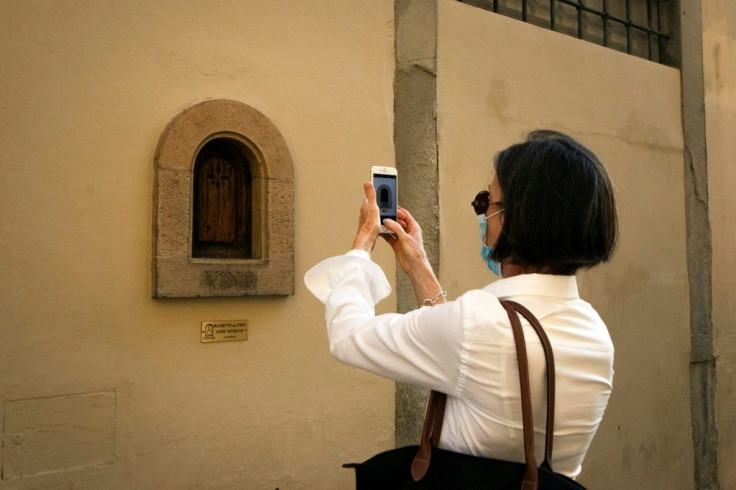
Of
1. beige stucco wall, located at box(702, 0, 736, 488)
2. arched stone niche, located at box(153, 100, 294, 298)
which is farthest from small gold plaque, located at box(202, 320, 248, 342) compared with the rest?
beige stucco wall, located at box(702, 0, 736, 488)

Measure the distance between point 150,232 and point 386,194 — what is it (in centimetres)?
150

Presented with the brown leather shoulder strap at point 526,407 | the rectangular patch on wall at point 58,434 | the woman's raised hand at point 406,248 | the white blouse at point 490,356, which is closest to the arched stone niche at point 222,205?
the rectangular patch on wall at point 58,434

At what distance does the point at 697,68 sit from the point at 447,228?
3.22 meters

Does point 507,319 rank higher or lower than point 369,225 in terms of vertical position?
lower

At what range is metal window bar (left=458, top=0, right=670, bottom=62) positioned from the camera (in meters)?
5.14

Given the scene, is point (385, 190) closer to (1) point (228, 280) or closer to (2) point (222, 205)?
(1) point (228, 280)

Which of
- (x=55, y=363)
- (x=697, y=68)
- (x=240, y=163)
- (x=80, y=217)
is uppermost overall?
(x=697, y=68)

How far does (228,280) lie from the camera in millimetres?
3383

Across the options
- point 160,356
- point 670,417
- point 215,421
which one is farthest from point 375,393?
point 670,417

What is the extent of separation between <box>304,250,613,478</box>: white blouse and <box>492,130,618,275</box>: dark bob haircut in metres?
0.06

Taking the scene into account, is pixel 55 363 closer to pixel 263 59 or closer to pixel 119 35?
pixel 119 35

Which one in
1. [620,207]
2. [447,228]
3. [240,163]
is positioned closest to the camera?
[240,163]

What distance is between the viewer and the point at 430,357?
5.06ft

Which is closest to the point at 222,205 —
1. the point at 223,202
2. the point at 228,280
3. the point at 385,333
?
the point at 223,202
